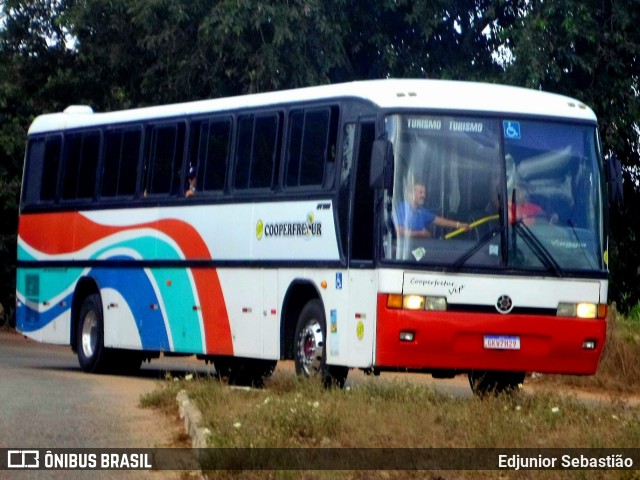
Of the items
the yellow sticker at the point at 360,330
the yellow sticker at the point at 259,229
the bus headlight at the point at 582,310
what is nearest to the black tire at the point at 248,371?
the yellow sticker at the point at 259,229

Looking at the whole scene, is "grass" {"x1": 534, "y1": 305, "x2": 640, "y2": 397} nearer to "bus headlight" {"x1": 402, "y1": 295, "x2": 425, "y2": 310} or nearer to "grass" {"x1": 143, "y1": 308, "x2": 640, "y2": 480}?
"bus headlight" {"x1": 402, "y1": 295, "x2": 425, "y2": 310}

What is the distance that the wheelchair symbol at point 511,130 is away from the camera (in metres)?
15.3

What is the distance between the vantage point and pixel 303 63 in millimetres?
26812

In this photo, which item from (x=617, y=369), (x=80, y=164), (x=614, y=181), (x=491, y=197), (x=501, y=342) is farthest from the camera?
(x=80, y=164)

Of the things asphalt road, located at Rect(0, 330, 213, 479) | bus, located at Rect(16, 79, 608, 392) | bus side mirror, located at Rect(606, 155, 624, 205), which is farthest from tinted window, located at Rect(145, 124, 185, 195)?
bus side mirror, located at Rect(606, 155, 624, 205)

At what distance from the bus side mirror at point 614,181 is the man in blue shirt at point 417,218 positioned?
6.23 ft

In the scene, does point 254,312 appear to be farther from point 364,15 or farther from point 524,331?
point 364,15

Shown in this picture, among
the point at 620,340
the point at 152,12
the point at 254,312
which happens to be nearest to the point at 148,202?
the point at 254,312

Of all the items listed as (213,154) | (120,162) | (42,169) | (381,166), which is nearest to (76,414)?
(381,166)

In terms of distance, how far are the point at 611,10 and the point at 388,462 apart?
1772 cm

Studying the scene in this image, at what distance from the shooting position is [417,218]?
14.8 metres

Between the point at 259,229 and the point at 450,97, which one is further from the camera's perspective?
the point at 259,229

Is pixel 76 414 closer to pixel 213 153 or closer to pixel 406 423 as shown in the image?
pixel 406 423

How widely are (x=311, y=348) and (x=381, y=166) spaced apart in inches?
95.5
